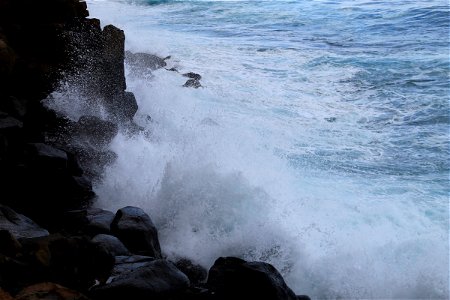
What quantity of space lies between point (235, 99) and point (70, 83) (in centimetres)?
429

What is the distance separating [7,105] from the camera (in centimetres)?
556

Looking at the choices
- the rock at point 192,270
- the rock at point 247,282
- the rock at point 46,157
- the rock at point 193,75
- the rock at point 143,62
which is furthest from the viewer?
the rock at point 193,75

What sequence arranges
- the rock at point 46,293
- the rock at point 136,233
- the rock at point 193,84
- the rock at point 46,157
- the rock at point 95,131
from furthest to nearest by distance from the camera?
the rock at point 193,84
the rock at point 95,131
the rock at point 46,157
the rock at point 136,233
the rock at point 46,293

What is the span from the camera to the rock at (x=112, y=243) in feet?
13.6

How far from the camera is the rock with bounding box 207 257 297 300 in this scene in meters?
3.46

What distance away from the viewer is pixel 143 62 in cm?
1273

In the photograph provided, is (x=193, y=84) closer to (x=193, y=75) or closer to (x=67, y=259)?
(x=193, y=75)

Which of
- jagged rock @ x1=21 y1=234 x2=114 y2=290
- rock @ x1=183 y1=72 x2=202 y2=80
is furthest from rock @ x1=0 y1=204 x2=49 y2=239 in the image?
rock @ x1=183 y1=72 x2=202 y2=80

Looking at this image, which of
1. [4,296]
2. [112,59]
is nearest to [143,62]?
[112,59]

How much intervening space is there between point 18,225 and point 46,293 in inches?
55.4

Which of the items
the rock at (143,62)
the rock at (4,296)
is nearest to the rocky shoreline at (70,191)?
the rock at (4,296)

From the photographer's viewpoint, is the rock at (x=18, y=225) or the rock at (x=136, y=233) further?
the rock at (x=136, y=233)

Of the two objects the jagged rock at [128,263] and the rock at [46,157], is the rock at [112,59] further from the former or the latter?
the jagged rock at [128,263]

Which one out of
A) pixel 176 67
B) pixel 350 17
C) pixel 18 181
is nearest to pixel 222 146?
pixel 18 181
